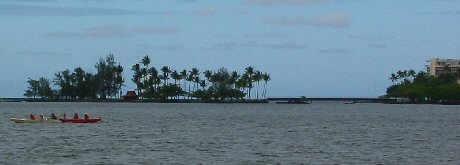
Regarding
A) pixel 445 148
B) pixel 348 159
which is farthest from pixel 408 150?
pixel 348 159

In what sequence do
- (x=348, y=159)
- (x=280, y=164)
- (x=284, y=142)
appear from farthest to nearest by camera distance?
(x=284, y=142) < (x=348, y=159) < (x=280, y=164)

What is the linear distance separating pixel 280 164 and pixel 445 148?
1960 cm

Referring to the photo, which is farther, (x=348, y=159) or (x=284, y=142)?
(x=284, y=142)

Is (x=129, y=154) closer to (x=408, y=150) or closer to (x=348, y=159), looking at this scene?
(x=348, y=159)

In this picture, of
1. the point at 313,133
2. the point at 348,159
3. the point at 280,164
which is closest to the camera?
the point at 280,164

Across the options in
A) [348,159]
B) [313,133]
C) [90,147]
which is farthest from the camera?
[313,133]

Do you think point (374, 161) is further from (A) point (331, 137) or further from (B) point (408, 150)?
(A) point (331, 137)

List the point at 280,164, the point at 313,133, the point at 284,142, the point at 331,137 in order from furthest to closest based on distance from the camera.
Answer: the point at 313,133, the point at 331,137, the point at 284,142, the point at 280,164

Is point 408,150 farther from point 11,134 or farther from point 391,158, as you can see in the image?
point 11,134

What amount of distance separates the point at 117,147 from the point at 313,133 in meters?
27.2

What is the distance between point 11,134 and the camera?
8006 centimetres

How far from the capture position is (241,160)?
177 feet

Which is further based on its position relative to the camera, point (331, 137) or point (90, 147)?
point (331, 137)

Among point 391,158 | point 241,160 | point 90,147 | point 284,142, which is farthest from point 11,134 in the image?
point 391,158
